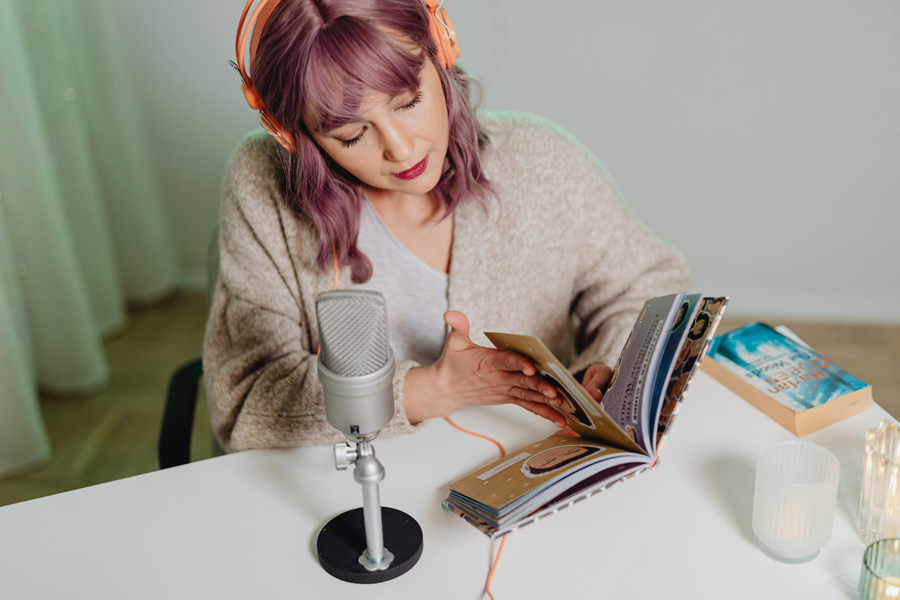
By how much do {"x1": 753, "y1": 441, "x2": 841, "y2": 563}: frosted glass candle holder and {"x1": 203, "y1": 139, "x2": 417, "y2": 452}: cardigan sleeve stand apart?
49 centimetres

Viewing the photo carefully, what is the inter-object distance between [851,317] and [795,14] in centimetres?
108

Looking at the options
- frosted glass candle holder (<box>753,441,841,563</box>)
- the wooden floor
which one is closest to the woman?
frosted glass candle holder (<box>753,441,841,563</box>)

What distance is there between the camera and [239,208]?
3.77 ft

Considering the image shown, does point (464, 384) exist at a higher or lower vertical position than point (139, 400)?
higher

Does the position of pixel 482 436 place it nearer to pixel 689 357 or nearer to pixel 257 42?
pixel 689 357

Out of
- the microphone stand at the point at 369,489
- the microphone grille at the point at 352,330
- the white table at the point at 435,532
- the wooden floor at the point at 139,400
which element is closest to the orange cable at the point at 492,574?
the white table at the point at 435,532

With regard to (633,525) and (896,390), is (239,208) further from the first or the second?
(896,390)

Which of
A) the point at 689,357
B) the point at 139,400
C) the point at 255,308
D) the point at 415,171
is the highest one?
the point at 415,171

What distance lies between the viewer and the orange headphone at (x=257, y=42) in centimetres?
85

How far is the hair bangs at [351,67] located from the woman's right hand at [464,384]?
0.30m

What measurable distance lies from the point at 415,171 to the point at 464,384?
0.31m

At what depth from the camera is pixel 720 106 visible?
87.7 inches

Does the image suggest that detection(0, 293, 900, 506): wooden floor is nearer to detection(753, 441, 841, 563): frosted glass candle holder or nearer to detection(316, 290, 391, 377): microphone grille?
detection(753, 441, 841, 563): frosted glass candle holder

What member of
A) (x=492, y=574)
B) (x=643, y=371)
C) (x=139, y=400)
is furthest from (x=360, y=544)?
(x=139, y=400)
